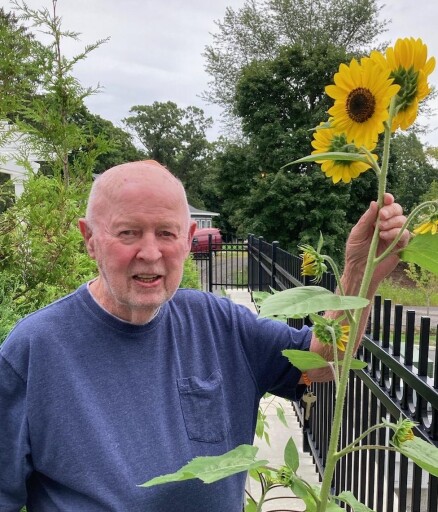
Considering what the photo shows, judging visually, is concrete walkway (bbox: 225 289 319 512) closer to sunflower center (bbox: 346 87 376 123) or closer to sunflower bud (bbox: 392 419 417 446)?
sunflower bud (bbox: 392 419 417 446)

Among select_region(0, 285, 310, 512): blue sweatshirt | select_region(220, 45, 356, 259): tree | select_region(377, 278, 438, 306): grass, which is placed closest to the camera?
select_region(0, 285, 310, 512): blue sweatshirt

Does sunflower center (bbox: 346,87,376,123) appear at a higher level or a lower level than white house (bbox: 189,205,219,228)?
higher

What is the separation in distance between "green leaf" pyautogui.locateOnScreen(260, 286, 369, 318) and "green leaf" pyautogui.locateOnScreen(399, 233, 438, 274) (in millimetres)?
173

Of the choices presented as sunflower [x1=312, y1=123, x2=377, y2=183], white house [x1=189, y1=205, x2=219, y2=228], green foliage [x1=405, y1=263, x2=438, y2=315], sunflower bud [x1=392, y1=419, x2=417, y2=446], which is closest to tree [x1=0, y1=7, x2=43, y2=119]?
sunflower [x1=312, y1=123, x2=377, y2=183]

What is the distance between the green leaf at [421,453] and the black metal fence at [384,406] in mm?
485

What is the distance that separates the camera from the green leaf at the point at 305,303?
819 mm

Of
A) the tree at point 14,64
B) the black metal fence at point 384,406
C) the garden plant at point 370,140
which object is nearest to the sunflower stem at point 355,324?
the garden plant at point 370,140

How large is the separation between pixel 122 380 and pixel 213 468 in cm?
48

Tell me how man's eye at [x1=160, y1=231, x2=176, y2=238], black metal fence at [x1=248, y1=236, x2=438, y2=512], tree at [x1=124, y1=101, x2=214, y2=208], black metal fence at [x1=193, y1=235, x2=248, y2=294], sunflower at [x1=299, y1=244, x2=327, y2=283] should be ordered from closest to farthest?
sunflower at [x1=299, y1=244, x2=327, y2=283], man's eye at [x1=160, y1=231, x2=176, y2=238], black metal fence at [x1=248, y1=236, x2=438, y2=512], black metal fence at [x1=193, y1=235, x2=248, y2=294], tree at [x1=124, y1=101, x2=214, y2=208]

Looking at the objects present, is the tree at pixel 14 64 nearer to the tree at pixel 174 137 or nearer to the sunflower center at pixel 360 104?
the sunflower center at pixel 360 104

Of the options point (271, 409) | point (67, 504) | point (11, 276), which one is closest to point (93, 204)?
point (67, 504)

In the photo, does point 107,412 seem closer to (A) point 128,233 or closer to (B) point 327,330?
(A) point 128,233

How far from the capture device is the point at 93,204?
1.43 metres

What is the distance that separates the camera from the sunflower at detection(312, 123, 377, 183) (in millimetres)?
997
